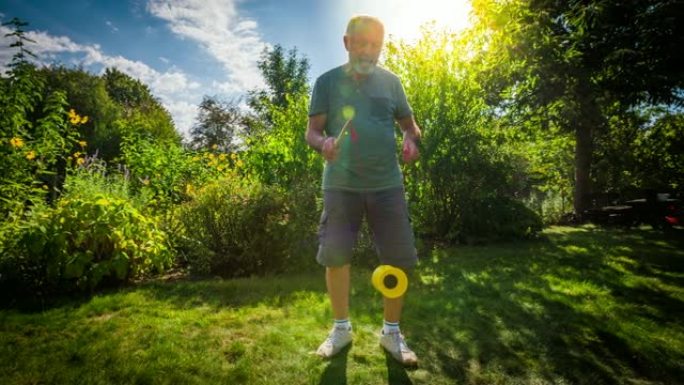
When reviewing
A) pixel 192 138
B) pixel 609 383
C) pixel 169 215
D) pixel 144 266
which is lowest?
pixel 609 383

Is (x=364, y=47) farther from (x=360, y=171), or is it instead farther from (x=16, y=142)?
(x=16, y=142)

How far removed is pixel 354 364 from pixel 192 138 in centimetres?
2885

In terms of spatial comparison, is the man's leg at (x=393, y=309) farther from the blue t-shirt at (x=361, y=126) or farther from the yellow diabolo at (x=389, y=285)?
the blue t-shirt at (x=361, y=126)

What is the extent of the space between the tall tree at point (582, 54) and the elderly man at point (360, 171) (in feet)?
20.3

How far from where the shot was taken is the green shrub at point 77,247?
401 cm

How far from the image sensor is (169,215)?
19.2ft

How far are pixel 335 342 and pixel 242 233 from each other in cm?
288

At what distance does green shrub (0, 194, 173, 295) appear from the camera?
4008 mm

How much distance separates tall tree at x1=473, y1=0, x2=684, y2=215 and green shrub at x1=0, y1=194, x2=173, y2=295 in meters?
7.23

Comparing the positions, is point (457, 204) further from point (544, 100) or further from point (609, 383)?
point (544, 100)

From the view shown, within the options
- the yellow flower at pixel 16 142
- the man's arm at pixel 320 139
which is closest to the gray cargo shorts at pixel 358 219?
the man's arm at pixel 320 139

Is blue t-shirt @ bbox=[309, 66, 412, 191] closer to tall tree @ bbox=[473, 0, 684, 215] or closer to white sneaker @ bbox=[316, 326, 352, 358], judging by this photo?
white sneaker @ bbox=[316, 326, 352, 358]

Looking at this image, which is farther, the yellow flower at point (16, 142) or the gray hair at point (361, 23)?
the yellow flower at point (16, 142)

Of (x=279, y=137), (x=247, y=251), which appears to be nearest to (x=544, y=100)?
(x=279, y=137)
